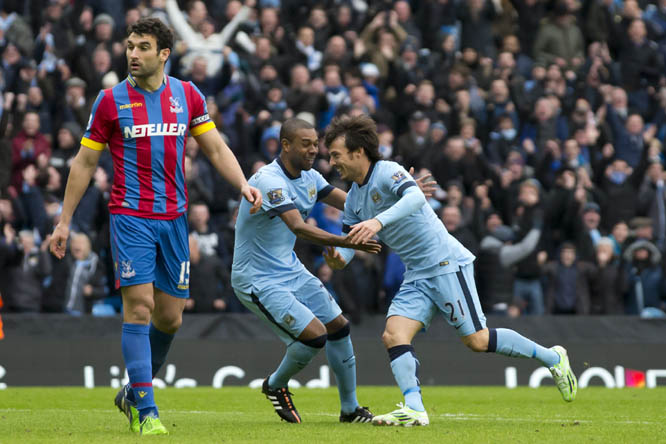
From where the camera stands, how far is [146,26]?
7.70 metres

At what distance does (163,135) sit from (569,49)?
562 inches

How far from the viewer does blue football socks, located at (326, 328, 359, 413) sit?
877 centimetres

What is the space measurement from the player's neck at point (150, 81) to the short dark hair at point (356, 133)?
1.29m

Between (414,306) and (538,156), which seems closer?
(414,306)

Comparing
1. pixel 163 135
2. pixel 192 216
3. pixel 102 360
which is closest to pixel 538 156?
pixel 192 216

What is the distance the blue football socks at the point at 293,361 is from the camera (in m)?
8.73

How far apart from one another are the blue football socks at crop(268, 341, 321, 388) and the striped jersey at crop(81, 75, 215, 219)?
1.51 metres

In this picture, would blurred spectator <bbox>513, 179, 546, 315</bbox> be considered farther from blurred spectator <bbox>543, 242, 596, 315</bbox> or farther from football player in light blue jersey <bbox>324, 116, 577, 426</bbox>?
football player in light blue jersey <bbox>324, 116, 577, 426</bbox>

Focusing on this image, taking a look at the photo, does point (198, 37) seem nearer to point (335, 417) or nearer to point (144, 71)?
point (335, 417)

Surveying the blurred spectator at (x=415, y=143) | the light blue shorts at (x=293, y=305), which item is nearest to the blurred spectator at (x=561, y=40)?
the blurred spectator at (x=415, y=143)

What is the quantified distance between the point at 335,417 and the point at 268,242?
1.63m

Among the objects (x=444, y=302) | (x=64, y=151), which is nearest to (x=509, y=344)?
(x=444, y=302)

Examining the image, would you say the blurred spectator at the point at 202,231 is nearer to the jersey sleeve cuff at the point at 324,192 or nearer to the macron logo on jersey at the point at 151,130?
the jersey sleeve cuff at the point at 324,192

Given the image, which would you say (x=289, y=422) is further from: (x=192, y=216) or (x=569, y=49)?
(x=569, y=49)
